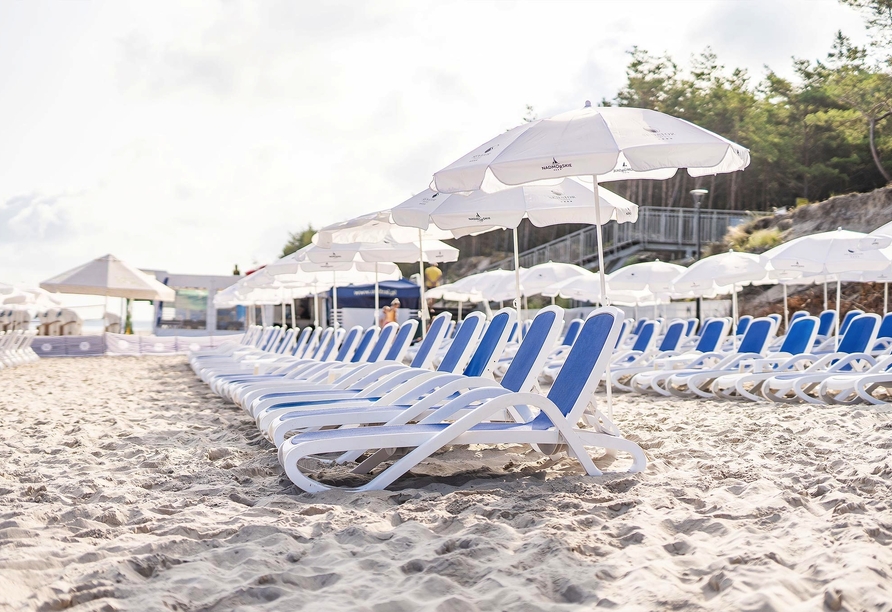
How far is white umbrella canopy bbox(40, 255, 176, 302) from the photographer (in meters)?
18.6

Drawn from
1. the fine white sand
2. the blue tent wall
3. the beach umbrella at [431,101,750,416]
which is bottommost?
the fine white sand

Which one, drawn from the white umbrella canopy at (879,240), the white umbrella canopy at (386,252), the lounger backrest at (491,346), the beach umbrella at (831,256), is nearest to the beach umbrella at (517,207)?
the lounger backrest at (491,346)

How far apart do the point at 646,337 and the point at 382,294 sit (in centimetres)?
1502

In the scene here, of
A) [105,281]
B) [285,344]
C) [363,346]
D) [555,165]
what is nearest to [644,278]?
[285,344]

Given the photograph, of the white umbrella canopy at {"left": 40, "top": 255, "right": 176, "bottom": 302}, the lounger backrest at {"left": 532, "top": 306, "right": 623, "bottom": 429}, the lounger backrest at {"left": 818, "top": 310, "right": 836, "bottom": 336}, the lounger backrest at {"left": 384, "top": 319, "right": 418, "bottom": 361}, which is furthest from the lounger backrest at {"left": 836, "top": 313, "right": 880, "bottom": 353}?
the white umbrella canopy at {"left": 40, "top": 255, "right": 176, "bottom": 302}

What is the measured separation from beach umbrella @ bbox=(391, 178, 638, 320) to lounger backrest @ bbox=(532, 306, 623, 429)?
2.42m

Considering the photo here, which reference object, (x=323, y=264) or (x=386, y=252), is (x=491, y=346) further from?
(x=323, y=264)

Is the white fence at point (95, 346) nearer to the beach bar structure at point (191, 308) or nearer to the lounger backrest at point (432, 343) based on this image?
the beach bar structure at point (191, 308)

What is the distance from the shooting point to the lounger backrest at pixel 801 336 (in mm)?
9977

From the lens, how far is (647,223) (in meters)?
30.9

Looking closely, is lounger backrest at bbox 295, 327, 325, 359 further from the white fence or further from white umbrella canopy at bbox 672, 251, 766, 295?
the white fence

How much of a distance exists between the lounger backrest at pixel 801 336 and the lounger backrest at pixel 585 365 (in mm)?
6384

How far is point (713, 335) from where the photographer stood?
11.5 metres

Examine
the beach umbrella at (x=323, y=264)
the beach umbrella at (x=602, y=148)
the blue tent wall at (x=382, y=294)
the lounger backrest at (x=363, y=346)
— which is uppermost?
the beach umbrella at (x=602, y=148)
